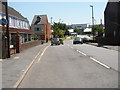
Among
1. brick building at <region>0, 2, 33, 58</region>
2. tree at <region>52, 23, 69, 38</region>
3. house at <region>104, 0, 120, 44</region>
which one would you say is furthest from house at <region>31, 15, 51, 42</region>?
house at <region>104, 0, 120, 44</region>

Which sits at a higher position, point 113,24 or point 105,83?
point 113,24

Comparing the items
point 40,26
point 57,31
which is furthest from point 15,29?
point 57,31

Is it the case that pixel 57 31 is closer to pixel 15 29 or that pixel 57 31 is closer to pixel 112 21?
pixel 112 21

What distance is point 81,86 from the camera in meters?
9.27

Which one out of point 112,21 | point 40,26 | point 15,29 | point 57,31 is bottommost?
point 15,29

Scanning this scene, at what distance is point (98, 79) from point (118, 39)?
115 feet

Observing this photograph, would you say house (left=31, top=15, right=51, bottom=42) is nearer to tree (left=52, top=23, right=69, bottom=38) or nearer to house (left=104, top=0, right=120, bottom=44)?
tree (left=52, top=23, right=69, bottom=38)

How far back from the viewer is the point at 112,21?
5338 cm

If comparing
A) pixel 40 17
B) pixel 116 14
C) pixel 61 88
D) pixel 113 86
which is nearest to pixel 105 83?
pixel 113 86

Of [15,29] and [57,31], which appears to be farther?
[57,31]

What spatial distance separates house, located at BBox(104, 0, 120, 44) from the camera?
48.3 m

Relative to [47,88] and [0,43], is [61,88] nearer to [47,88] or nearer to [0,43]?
[47,88]

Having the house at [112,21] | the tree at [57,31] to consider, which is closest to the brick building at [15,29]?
the house at [112,21]

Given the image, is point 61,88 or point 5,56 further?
point 5,56
